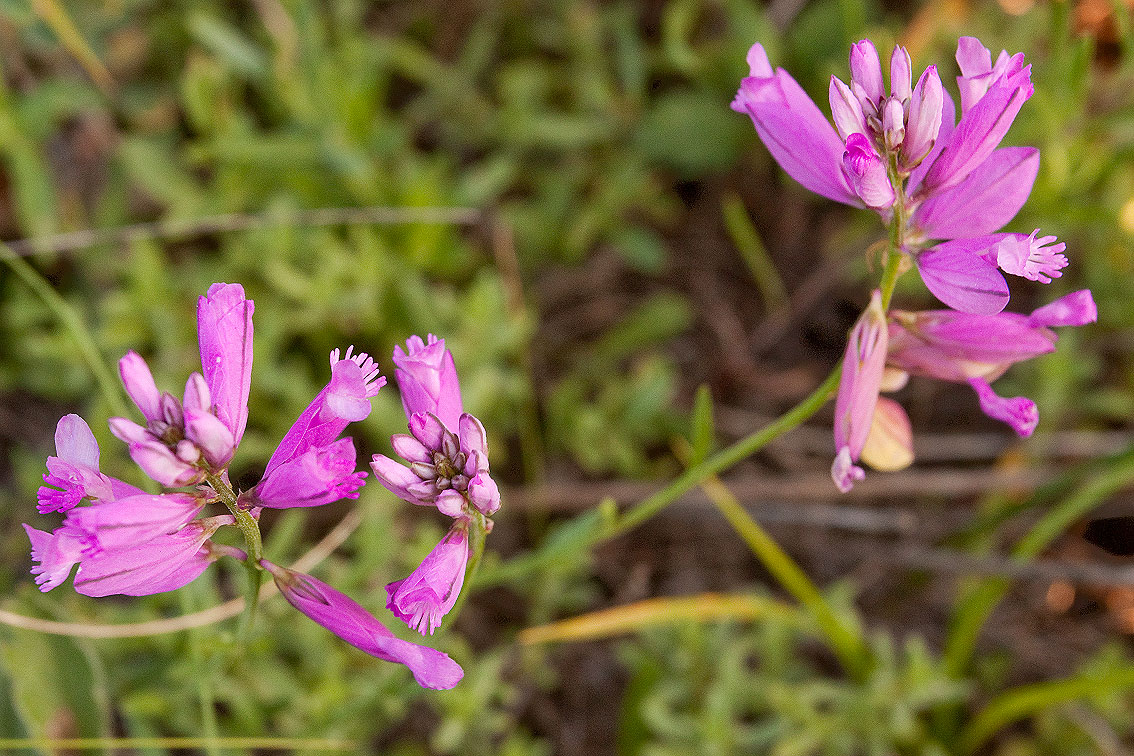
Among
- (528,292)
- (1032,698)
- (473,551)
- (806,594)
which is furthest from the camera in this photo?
(528,292)

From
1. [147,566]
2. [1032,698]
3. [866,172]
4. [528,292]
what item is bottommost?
[1032,698]

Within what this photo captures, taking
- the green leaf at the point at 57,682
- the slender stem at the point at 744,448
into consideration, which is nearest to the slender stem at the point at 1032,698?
the slender stem at the point at 744,448

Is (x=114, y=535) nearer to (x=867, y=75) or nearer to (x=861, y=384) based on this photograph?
(x=861, y=384)

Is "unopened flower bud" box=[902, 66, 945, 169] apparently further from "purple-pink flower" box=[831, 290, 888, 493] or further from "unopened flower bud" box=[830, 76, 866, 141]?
"purple-pink flower" box=[831, 290, 888, 493]

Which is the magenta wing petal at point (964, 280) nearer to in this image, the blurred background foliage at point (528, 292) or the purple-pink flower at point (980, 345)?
the purple-pink flower at point (980, 345)

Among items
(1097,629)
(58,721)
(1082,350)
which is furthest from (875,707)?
(58,721)

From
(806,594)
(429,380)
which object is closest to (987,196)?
(429,380)

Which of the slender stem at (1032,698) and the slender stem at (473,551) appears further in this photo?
the slender stem at (1032,698)

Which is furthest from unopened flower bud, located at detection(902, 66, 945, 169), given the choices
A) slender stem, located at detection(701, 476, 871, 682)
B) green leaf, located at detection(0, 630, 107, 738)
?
green leaf, located at detection(0, 630, 107, 738)
